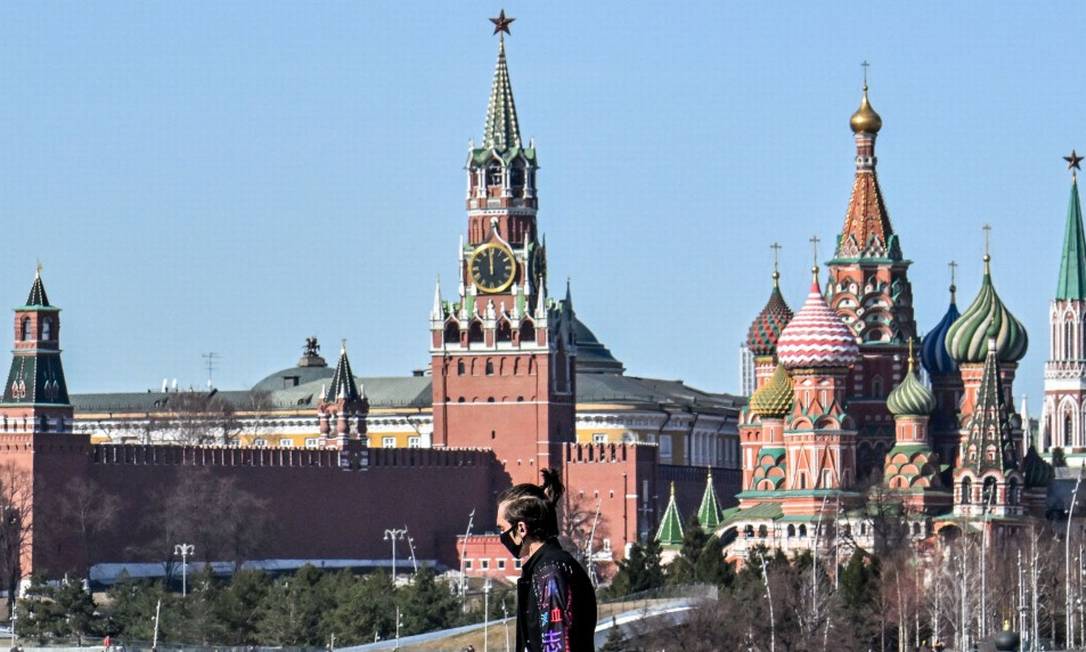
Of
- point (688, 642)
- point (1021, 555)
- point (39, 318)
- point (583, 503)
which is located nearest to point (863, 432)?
point (583, 503)

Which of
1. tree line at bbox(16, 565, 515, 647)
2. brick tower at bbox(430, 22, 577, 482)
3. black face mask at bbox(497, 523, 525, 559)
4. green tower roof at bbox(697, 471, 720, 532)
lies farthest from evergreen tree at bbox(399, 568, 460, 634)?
black face mask at bbox(497, 523, 525, 559)

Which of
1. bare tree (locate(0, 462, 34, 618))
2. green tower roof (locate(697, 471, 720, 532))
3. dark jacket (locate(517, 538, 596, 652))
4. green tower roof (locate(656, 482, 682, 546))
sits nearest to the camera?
dark jacket (locate(517, 538, 596, 652))

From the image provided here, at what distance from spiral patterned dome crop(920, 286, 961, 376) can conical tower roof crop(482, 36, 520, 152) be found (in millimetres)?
17748

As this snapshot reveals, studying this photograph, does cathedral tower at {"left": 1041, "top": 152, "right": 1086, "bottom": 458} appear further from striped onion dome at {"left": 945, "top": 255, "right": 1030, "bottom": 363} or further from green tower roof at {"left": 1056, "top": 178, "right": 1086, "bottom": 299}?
striped onion dome at {"left": 945, "top": 255, "right": 1030, "bottom": 363}

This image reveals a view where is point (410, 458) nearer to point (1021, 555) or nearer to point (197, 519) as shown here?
point (197, 519)

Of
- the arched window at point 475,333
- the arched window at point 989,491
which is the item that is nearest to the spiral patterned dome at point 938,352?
the arched window at point 989,491

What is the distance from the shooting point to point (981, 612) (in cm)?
8131

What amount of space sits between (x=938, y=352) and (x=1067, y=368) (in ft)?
133

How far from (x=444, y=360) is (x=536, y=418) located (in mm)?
4292

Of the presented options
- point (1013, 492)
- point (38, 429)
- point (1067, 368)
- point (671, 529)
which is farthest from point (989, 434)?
point (1067, 368)

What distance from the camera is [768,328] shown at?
387 ft

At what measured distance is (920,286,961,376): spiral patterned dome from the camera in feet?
371

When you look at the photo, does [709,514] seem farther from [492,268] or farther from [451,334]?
[451,334]

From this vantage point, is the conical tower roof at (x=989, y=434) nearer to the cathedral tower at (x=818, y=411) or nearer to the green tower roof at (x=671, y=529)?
the cathedral tower at (x=818, y=411)
